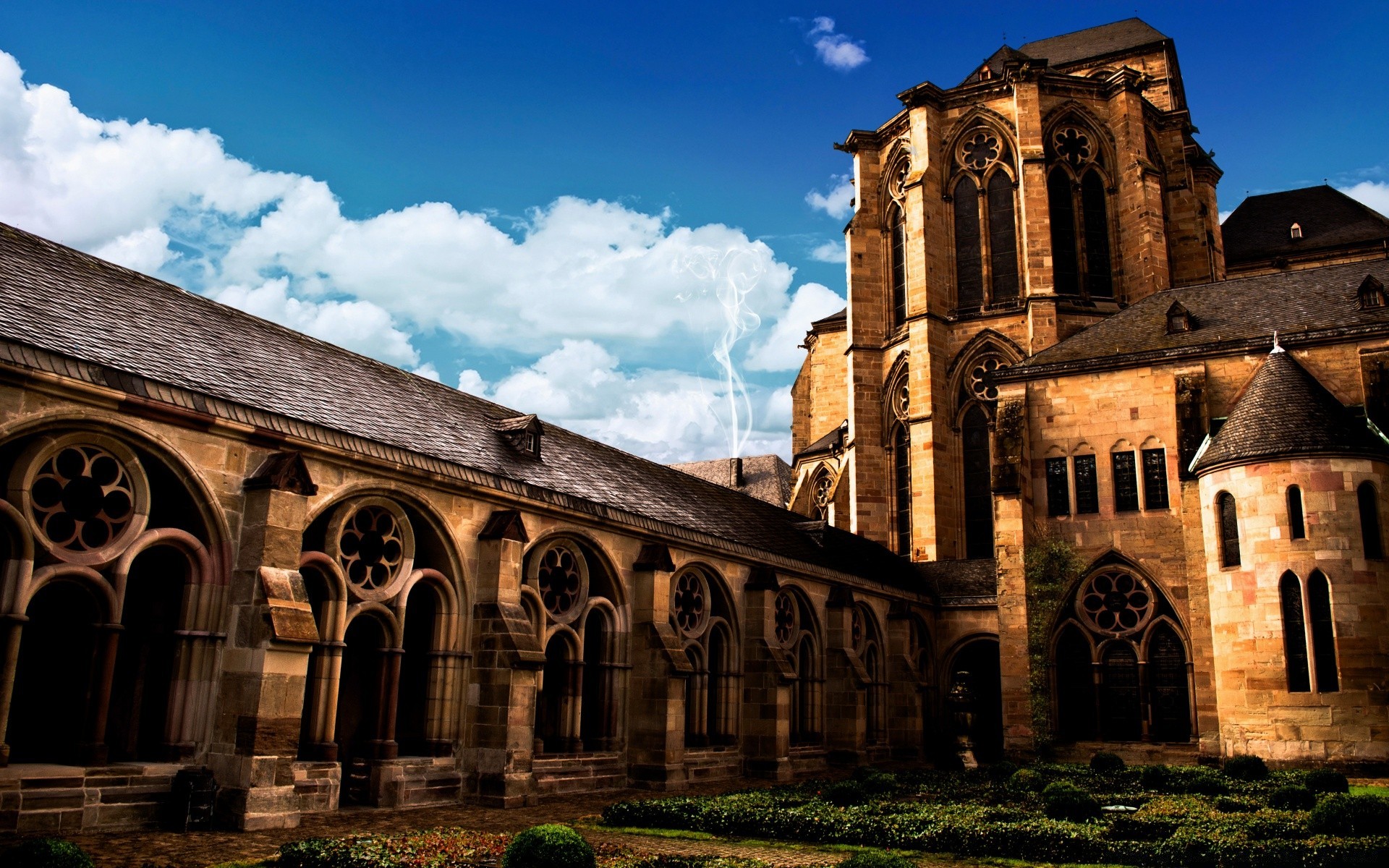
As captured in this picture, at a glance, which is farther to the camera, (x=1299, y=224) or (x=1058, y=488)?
(x=1299, y=224)

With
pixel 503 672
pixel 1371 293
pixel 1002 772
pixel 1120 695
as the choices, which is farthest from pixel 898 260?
pixel 503 672

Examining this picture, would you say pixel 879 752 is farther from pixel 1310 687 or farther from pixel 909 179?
pixel 909 179

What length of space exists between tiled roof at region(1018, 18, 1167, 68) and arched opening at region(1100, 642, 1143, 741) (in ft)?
97.3

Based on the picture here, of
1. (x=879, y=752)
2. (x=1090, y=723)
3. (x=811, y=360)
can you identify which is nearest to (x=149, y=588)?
(x=879, y=752)

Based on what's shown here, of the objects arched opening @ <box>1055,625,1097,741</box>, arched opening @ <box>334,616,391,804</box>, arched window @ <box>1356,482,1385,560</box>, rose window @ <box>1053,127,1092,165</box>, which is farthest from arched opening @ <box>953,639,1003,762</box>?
arched opening @ <box>334,616,391,804</box>

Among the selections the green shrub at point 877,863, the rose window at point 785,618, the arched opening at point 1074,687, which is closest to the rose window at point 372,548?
the green shrub at point 877,863

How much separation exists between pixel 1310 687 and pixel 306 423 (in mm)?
22111

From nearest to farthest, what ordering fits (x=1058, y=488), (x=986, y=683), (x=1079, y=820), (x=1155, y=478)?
(x=1079, y=820) < (x=1155, y=478) < (x=1058, y=488) < (x=986, y=683)

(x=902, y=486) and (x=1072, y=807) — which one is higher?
(x=902, y=486)

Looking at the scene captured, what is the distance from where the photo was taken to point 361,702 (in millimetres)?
19359

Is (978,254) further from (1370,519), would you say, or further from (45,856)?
(45,856)

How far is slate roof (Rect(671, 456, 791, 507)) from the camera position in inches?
2680

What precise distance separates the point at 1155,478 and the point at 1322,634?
7157mm

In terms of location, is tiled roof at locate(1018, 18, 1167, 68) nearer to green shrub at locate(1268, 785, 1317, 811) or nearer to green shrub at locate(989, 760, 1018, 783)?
green shrub at locate(989, 760, 1018, 783)
